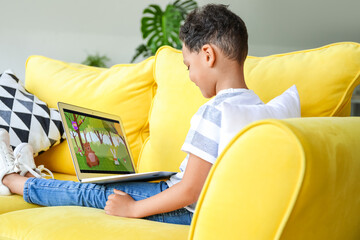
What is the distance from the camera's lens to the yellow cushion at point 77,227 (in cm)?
85

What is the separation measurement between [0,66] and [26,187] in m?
2.84

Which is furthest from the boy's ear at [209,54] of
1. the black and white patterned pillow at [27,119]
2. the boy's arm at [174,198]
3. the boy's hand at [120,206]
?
the black and white patterned pillow at [27,119]

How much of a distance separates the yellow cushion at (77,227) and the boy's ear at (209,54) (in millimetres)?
422

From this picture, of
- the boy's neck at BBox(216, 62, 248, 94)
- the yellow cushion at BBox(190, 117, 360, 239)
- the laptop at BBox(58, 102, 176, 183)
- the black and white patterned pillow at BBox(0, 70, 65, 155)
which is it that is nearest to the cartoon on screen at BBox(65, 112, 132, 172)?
the laptop at BBox(58, 102, 176, 183)

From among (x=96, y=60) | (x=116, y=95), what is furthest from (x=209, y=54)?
(x=96, y=60)

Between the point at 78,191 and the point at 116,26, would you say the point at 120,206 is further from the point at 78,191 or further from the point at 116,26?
the point at 116,26

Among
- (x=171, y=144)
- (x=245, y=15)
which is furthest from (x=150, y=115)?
(x=245, y=15)

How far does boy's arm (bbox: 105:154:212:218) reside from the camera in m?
0.93

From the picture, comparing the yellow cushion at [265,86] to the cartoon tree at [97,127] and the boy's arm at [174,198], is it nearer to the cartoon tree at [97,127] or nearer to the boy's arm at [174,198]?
the cartoon tree at [97,127]

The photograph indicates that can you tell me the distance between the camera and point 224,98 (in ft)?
3.44

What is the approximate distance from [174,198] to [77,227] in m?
0.22

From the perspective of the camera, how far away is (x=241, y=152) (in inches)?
24.5

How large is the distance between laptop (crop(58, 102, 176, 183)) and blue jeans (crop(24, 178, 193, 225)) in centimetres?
3

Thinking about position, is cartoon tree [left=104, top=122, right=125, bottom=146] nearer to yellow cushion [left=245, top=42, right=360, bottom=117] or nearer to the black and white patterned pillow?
the black and white patterned pillow
